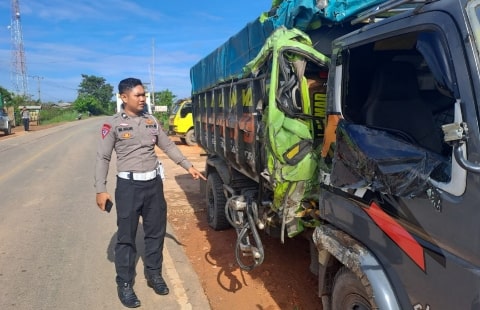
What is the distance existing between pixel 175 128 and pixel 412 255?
19012 millimetres

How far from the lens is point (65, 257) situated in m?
4.98

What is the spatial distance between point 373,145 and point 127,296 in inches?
105

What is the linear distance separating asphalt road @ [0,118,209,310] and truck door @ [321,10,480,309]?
207 centimetres

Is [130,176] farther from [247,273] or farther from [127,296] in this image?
[247,273]

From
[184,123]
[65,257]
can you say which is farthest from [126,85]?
[184,123]

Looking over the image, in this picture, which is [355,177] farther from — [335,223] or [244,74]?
[244,74]

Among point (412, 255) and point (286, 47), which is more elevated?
point (286, 47)

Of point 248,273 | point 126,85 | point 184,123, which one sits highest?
point 126,85

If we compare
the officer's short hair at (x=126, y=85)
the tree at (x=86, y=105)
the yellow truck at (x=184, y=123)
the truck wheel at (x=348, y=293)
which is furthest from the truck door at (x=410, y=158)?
the tree at (x=86, y=105)

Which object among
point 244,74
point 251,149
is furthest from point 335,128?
point 244,74

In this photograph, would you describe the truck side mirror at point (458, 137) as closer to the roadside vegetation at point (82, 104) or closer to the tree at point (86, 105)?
the roadside vegetation at point (82, 104)

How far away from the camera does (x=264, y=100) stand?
3.56 m

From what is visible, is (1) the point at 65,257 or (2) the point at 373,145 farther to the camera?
(1) the point at 65,257

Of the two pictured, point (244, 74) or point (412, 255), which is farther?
point (244, 74)
